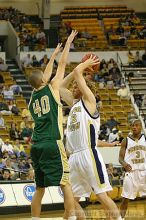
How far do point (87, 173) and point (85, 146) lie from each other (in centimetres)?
34

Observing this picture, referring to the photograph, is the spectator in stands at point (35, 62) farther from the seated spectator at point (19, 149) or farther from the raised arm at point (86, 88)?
the raised arm at point (86, 88)

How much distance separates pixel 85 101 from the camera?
25.7 ft

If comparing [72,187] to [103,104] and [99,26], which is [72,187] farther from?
[99,26]

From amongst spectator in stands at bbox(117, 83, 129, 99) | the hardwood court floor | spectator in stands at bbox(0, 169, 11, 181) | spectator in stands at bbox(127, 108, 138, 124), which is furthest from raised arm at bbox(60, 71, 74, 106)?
spectator in stands at bbox(117, 83, 129, 99)

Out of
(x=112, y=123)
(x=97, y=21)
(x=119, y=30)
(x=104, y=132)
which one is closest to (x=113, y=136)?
(x=104, y=132)

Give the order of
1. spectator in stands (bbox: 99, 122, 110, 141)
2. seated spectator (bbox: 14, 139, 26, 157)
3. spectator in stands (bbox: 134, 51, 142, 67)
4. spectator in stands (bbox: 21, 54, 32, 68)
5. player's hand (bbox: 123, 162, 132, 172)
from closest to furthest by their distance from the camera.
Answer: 1. player's hand (bbox: 123, 162, 132, 172)
2. seated spectator (bbox: 14, 139, 26, 157)
3. spectator in stands (bbox: 99, 122, 110, 141)
4. spectator in stands (bbox: 21, 54, 32, 68)
5. spectator in stands (bbox: 134, 51, 142, 67)

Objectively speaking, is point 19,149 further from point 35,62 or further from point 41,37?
point 41,37

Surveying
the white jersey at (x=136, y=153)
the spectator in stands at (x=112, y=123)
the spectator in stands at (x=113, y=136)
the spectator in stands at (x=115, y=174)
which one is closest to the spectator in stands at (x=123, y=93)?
the spectator in stands at (x=112, y=123)

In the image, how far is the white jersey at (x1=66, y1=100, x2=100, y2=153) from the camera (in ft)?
25.8

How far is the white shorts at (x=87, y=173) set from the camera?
7.75 metres

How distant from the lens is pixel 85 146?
789 centimetres

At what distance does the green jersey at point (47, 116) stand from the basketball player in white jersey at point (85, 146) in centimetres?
31

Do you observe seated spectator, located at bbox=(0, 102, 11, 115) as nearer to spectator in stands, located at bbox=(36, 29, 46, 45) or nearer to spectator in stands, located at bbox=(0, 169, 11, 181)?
→ spectator in stands, located at bbox=(36, 29, 46, 45)

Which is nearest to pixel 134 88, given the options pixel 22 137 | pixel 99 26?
pixel 99 26
